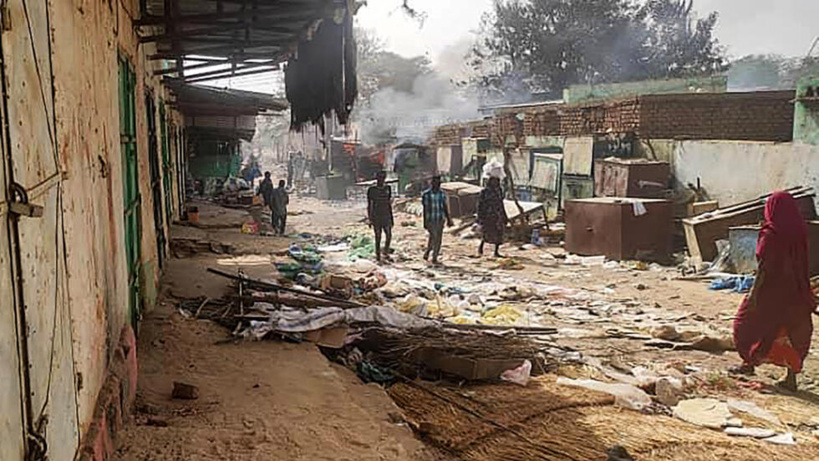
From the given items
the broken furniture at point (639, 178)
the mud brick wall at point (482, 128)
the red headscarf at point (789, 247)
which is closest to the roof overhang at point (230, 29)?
the red headscarf at point (789, 247)

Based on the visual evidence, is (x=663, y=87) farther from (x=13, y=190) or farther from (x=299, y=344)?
(x=13, y=190)

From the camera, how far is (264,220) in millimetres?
17922

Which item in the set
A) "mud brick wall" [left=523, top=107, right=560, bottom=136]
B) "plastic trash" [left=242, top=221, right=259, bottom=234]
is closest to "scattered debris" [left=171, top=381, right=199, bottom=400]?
"plastic trash" [left=242, top=221, right=259, bottom=234]

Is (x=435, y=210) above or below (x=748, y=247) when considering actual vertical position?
above

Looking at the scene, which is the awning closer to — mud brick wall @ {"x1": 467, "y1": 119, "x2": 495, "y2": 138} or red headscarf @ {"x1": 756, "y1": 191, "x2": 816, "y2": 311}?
mud brick wall @ {"x1": 467, "y1": 119, "x2": 495, "y2": 138}

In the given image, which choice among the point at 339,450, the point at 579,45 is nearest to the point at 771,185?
the point at 339,450

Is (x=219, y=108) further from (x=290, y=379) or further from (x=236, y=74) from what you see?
(x=290, y=379)

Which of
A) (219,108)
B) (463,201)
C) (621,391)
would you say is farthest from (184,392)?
(463,201)

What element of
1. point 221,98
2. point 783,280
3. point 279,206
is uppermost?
point 221,98

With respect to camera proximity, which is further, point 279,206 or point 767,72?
point 767,72

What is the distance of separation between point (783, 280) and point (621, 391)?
1.83 m

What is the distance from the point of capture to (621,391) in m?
5.55

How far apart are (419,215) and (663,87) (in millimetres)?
9765

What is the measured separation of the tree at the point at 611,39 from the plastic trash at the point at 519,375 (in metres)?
27.1
